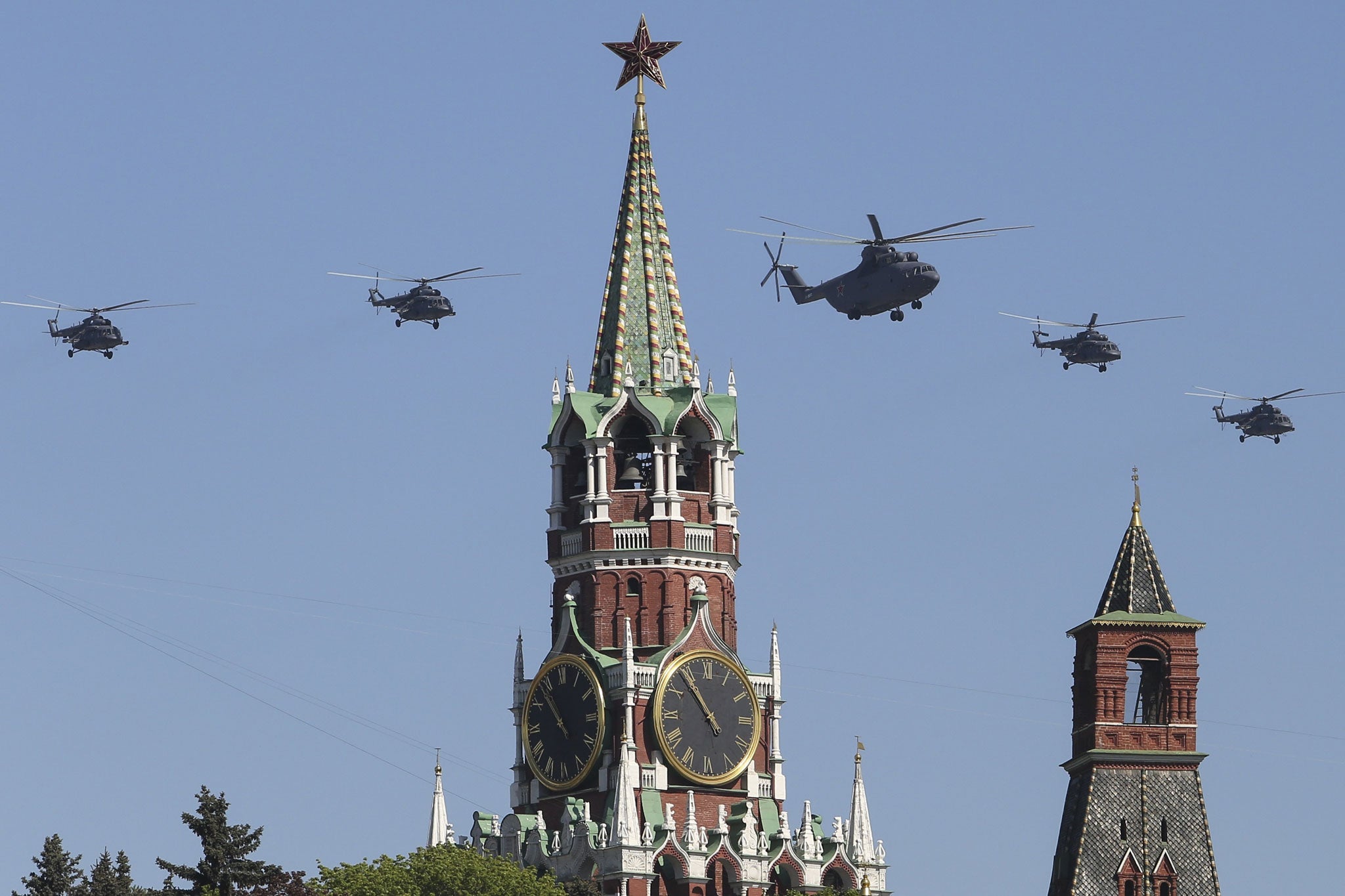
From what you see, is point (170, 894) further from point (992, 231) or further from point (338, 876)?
point (992, 231)

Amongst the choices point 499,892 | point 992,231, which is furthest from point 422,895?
point 992,231

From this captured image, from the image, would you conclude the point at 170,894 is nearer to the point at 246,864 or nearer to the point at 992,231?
the point at 246,864

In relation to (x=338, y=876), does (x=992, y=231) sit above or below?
above

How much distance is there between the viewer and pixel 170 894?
656ft

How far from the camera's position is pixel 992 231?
191625mm

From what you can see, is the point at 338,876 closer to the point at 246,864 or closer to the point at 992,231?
the point at 246,864

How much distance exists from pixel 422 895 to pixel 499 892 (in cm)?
353

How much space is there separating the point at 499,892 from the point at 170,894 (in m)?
13.8

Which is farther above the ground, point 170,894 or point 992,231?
point 992,231

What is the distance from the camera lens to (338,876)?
199m

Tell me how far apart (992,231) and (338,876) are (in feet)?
127

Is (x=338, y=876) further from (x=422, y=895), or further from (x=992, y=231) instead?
(x=992, y=231)

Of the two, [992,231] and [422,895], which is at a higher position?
[992,231]

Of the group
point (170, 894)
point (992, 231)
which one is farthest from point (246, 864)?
point (992, 231)
